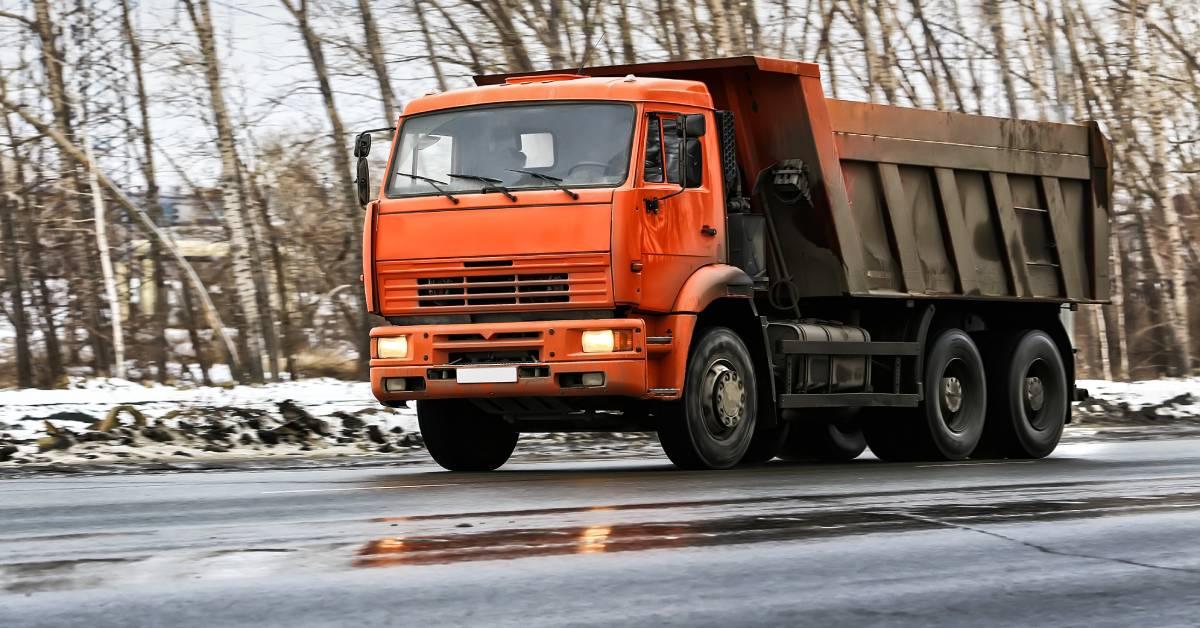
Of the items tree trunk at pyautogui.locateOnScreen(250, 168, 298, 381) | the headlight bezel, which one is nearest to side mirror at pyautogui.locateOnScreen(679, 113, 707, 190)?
the headlight bezel

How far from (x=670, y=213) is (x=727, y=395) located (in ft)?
4.55

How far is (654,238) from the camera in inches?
490

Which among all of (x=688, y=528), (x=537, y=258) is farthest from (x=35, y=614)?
(x=537, y=258)

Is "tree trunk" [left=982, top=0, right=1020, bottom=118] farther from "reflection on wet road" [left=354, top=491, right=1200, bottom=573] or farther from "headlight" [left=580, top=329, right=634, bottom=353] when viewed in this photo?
"reflection on wet road" [left=354, top=491, right=1200, bottom=573]

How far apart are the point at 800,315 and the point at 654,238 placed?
2.50 metres

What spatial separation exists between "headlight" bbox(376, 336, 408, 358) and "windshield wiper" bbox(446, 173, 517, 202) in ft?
3.88

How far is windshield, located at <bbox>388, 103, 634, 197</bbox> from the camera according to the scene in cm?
1248

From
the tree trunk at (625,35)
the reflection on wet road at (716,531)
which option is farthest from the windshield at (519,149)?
the tree trunk at (625,35)

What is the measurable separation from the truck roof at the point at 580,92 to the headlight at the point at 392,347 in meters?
1.74

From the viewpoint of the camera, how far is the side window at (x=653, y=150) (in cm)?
1255

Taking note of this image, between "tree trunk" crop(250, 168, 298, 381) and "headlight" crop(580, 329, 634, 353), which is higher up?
"tree trunk" crop(250, 168, 298, 381)

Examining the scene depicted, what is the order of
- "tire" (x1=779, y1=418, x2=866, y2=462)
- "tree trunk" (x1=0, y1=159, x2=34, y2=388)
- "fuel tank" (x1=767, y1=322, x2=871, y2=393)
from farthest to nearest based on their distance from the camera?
"tree trunk" (x1=0, y1=159, x2=34, y2=388)
"tire" (x1=779, y1=418, x2=866, y2=462)
"fuel tank" (x1=767, y1=322, x2=871, y2=393)

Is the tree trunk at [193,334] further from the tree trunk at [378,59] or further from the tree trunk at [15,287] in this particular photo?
the tree trunk at [378,59]

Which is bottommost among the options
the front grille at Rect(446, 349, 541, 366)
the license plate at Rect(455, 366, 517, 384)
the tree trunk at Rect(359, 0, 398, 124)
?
the license plate at Rect(455, 366, 517, 384)
